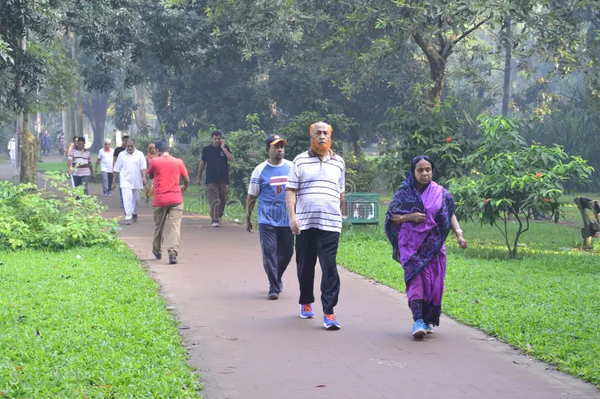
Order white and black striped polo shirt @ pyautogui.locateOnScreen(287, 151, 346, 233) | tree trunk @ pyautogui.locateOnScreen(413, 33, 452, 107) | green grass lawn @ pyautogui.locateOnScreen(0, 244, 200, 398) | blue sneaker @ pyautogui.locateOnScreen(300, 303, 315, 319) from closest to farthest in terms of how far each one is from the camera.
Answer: green grass lawn @ pyautogui.locateOnScreen(0, 244, 200, 398)
white and black striped polo shirt @ pyautogui.locateOnScreen(287, 151, 346, 233)
blue sneaker @ pyautogui.locateOnScreen(300, 303, 315, 319)
tree trunk @ pyautogui.locateOnScreen(413, 33, 452, 107)

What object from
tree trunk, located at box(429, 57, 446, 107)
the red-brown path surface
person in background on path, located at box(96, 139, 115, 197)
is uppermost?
tree trunk, located at box(429, 57, 446, 107)

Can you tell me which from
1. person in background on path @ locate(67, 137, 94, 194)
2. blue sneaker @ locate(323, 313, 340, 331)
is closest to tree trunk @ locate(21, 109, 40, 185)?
person in background on path @ locate(67, 137, 94, 194)

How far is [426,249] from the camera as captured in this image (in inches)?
292

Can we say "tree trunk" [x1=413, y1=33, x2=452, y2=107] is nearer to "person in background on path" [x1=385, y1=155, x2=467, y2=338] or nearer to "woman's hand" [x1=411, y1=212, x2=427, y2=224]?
"person in background on path" [x1=385, y1=155, x2=467, y2=338]

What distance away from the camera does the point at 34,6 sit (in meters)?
17.5

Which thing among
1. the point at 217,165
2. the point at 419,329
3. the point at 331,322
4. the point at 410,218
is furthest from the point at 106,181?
the point at 419,329

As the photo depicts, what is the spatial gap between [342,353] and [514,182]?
6335 millimetres

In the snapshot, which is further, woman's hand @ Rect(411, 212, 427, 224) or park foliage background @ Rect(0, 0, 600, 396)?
park foliage background @ Rect(0, 0, 600, 396)

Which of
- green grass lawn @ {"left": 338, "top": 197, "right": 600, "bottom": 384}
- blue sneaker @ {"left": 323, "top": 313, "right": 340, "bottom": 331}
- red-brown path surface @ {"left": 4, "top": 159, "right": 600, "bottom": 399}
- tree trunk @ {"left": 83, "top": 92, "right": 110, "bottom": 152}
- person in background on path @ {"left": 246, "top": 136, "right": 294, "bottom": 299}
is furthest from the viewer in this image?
tree trunk @ {"left": 83, "top": 92, "right": 110, "bottom": 152}

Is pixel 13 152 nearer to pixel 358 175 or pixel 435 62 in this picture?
pixel 358 175

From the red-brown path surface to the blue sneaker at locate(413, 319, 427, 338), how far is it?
87mm

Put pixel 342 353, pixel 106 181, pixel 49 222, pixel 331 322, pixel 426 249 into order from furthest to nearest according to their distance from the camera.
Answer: pixel 106 181 → pixel 49 222 → pixel 331 322 → pixel 426 249 → pixel 342 353

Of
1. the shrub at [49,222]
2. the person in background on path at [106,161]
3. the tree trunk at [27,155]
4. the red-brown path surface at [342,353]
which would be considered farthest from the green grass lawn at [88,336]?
the tree trunk at [27,155]

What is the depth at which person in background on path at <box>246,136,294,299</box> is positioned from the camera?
9.25 metres
